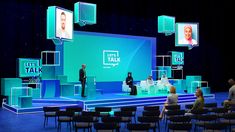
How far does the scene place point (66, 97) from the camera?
556 inches

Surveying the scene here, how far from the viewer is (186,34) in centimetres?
1867

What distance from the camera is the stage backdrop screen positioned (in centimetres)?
1600

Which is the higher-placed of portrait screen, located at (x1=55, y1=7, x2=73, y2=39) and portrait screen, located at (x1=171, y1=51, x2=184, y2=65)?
portrait screen, located at (x1=55, y1=7, x2=73, y2=39)

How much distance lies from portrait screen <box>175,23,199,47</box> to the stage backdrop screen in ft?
5.19

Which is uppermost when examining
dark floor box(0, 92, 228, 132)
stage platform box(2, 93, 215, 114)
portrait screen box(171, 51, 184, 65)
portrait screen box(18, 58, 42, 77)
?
portrait screen box(171, 51, 184, 65)

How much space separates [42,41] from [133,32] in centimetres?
568

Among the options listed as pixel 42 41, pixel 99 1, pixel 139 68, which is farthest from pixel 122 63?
pixel 42 41

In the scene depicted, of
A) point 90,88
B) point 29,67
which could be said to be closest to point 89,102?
point 90,88

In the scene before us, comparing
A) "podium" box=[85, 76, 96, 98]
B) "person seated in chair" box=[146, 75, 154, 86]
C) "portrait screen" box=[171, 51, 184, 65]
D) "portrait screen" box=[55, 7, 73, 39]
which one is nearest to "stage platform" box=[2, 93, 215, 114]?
"podium" box=[85, 76, 96, 98]

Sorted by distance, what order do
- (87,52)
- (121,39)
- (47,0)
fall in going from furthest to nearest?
(121,39)
(87,52)
(47,0)

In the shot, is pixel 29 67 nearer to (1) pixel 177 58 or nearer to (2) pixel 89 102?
(2) pixel 89 102

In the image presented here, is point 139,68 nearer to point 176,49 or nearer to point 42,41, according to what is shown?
point 176,49

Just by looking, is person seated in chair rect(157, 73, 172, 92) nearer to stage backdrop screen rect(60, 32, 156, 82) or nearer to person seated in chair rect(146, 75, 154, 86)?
person seated in chair rect(146, 75, 154, 86)

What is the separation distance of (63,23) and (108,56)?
4600mm
